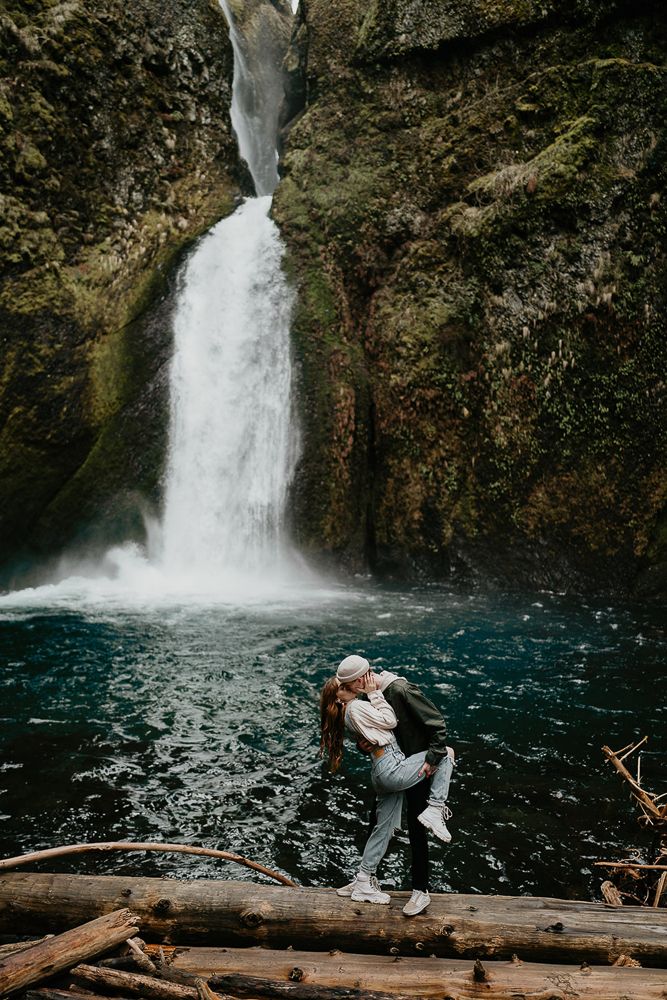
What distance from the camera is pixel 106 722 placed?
7.09 m

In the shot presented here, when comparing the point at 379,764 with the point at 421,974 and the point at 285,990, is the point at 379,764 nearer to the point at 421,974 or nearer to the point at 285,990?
the point at 421,974

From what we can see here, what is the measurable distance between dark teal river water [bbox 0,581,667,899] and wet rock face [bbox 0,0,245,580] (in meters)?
3.44

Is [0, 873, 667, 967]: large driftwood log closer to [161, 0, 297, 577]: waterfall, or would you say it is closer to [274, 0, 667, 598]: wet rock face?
[161, 0, 297, 577]: waterfall

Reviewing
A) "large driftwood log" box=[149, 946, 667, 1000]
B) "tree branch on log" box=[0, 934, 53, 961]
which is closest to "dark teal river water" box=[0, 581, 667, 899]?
"large driftwood log" box=[149, 946, 667, 1000]

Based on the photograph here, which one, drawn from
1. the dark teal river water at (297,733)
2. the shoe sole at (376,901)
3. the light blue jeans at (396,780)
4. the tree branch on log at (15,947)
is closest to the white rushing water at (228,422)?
the dark teal river water at (297,733)

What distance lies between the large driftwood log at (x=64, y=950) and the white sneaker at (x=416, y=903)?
1.36 meters

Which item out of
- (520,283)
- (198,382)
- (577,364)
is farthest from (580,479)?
(198,382)

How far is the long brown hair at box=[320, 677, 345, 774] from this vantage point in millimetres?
3654

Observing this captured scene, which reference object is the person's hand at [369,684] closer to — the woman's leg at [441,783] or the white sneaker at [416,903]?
the woman's leg at [441,783]

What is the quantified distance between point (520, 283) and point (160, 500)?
9622mm

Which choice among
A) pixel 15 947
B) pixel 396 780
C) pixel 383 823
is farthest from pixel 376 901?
pixel 15 947

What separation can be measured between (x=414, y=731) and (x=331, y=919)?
40.4 inches

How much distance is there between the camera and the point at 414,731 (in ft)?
12.1

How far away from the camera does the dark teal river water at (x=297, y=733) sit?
15.9 ft
